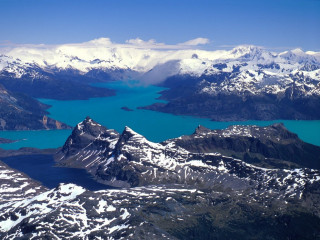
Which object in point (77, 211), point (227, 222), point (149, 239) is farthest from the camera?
point (227, 222)

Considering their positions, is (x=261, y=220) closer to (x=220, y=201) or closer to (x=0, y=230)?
(x=220, y=201)

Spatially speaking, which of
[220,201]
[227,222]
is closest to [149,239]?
[227,222]

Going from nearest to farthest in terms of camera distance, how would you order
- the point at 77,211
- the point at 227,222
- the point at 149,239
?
the point at 149,239 → the point at 77,211 → the point at 227,222

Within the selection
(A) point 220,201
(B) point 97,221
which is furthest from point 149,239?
(A) point 220,201

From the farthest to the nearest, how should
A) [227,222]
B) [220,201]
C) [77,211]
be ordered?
[220,201] < [227,222] < [77,211]

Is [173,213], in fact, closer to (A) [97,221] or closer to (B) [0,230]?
(A) [97,221]

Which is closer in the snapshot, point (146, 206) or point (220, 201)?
point (146, 206)

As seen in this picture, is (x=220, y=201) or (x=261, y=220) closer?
(x=261, y=220)

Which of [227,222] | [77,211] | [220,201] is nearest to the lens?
[77,211]

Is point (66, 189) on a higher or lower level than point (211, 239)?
higher
